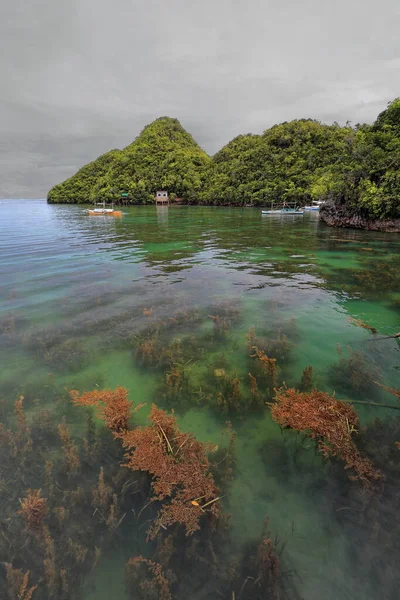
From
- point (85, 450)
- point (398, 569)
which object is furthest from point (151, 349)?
point (398, 569)

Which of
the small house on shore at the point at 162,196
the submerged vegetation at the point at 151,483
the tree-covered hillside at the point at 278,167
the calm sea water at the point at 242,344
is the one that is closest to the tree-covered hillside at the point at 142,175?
the small house on shore at the point at 162,196

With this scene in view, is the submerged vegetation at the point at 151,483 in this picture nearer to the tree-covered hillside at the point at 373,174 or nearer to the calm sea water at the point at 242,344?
the calm sea water at the point at 242,344

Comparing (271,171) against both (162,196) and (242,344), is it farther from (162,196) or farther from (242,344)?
(242,344)

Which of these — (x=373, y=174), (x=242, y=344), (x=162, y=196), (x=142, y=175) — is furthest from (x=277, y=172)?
(x=242, y=344)

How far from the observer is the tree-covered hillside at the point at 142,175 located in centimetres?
11562

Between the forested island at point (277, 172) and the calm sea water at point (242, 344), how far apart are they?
52.2ft

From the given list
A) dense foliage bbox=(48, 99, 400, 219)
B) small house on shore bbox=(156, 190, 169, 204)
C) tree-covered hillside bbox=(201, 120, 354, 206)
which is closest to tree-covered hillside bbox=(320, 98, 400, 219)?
A: dense foliage bbox=(48, 99, 400, 219)

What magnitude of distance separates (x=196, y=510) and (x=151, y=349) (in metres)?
4.07

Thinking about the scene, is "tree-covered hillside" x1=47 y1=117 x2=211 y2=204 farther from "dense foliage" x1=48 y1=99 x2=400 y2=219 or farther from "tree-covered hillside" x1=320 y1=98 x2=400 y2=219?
"tree-covered hillside" x1=320 y1=98 x2=400 y2=219

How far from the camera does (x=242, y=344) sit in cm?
748

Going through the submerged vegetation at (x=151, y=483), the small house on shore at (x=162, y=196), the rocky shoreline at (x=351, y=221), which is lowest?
the submerged vegetation at (x=151, y=483)

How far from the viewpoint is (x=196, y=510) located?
10.8 ft

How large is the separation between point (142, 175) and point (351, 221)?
112830 millimetres

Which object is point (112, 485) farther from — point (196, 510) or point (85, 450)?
point (196, 510)
